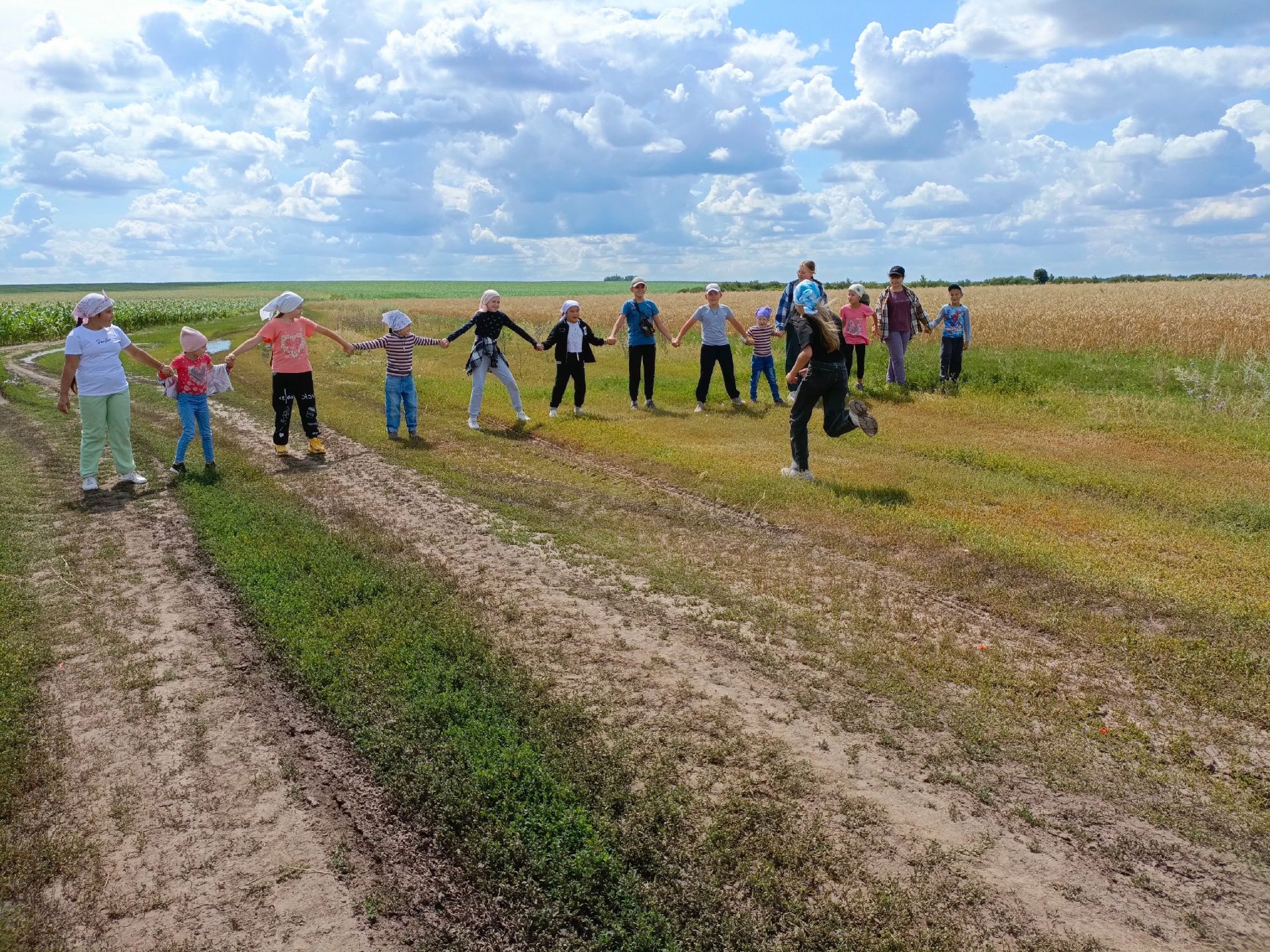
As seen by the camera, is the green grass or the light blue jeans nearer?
the green grass

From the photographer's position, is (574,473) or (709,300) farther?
(709,300)

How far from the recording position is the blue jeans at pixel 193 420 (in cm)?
1092

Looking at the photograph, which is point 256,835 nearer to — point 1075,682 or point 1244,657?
point 1075,682

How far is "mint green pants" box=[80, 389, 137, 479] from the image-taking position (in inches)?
399

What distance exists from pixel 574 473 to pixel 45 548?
5.63 m

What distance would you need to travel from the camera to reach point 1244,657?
18.2ft

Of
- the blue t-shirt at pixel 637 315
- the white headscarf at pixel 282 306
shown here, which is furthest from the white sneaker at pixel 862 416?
the white headscarf at pixel 282 306

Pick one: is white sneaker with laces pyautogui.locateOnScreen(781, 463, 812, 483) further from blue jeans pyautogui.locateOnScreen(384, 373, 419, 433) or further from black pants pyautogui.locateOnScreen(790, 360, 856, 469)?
blue jeans pyautogui.locateOnScreen(384, 373, 419, 433)

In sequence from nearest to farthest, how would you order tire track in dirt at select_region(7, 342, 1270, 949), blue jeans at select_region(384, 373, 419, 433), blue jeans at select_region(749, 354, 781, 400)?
tire track in dirt at select_region(7, 342, 1270, 949) → blue jeans at select_region(384, 373, 419, 433) → blue jeans at select_region(749, 354, 781, 400)

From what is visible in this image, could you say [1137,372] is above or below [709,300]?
below

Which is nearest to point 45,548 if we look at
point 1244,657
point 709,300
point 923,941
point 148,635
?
point 148,635

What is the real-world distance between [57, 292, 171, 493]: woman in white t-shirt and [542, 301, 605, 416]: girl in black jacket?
6.17 meters

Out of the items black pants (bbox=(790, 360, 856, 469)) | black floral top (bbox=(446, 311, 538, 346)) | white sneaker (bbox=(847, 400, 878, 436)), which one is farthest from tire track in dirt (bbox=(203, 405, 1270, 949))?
black floral top (bbox=(446, 311, 538, 346))

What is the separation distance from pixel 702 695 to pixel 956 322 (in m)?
13.5
